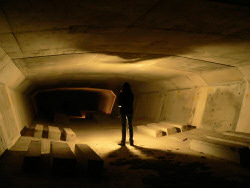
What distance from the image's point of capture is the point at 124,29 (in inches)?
128

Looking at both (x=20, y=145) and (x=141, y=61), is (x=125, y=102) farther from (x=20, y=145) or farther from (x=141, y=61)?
(x=20, y=145)

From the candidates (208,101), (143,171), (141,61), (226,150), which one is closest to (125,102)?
(141,61)

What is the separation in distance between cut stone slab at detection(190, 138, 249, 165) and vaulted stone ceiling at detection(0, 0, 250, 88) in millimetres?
2033

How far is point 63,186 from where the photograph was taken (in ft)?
9.39

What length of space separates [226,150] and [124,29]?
335 centimetres

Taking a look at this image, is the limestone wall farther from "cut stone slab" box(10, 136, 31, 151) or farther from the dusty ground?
"cut stone slab" box(10, 136, 31, 151)

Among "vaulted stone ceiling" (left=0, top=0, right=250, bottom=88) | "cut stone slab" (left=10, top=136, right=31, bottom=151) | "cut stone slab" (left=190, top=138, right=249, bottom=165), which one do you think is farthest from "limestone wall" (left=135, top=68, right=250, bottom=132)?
"cut stone slab" (left=10, top=136, right=31, bottom=151)

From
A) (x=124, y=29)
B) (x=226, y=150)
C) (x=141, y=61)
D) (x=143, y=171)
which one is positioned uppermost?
(x=124, y=29)

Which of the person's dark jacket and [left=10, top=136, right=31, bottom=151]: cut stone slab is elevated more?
the person's dark jacket

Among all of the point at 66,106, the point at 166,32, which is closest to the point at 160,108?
the point at 166,32

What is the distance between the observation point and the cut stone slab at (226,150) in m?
4.23

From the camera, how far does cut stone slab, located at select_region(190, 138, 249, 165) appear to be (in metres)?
4.23

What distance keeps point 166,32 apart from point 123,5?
4.07 ft

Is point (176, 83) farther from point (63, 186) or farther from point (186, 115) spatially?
point (63, 186)
